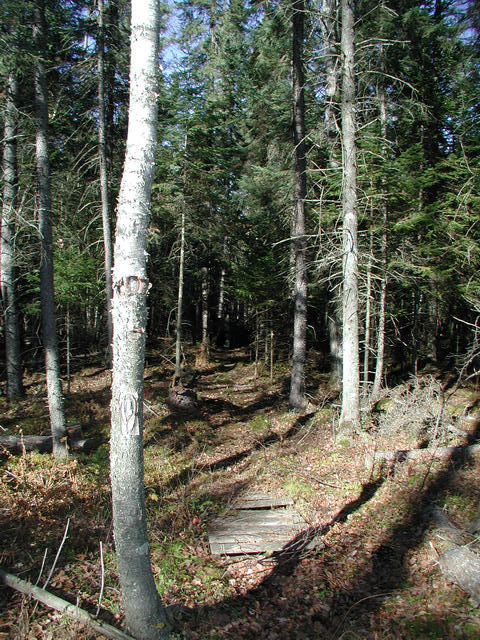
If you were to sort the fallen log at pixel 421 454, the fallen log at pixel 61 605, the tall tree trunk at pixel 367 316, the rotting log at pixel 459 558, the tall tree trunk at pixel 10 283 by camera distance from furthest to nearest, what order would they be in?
the tall tree trunk at pixel 10 283 → the tall tree trunk at pixel 367 316 → the fallen log at pixel 421 454 → the rotting log at pixel 459 558 → the fallen log at pixel 61 605

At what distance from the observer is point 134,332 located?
365 cm

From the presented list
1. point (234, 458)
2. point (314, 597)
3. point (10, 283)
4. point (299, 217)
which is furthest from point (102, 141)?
point (314, 597)

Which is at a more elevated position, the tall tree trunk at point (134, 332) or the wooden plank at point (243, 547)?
the tall tree trunk at point (134, 332)

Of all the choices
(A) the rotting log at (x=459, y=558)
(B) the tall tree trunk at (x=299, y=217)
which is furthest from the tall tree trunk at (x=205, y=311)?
(A) the rotting log at (x=459, y=558)

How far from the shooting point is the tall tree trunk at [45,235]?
28.7ft

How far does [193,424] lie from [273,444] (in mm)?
3052

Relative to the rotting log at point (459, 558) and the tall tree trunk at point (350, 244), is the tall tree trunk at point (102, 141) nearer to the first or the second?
the tall tree trunk at point (350, 244)

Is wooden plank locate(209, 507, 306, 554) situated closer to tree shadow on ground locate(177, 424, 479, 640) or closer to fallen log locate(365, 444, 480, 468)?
tree shadow on ground locate(177, 424, 479, 640)

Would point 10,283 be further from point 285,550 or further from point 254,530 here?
point 285,550

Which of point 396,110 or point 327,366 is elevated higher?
point 396,110

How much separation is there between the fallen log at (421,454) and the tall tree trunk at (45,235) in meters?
6.71

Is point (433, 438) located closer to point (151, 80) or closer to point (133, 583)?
point (133, 583)

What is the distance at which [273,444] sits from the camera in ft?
33.2

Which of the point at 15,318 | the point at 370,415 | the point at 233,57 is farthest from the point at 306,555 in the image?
the point at 233,57
